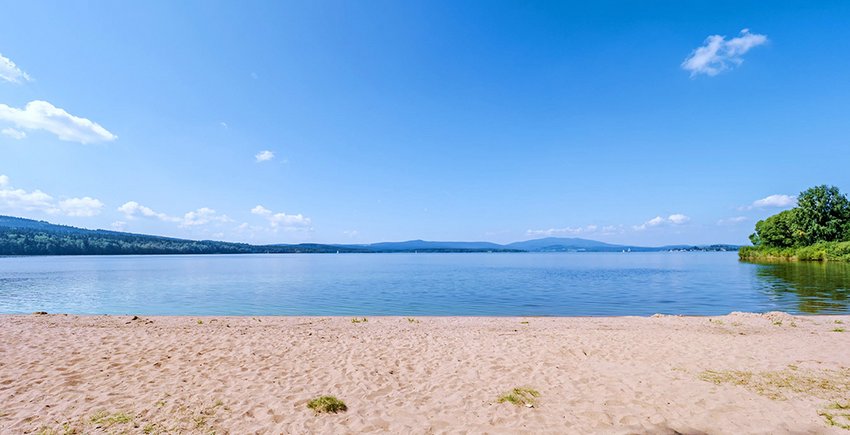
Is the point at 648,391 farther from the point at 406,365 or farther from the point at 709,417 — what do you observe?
the point at 406,365

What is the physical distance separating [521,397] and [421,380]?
2.61 metres

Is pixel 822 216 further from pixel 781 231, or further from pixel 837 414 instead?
pixel 837 414

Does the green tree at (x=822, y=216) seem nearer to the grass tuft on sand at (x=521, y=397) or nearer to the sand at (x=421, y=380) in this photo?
the sand at (x=421, y=380)

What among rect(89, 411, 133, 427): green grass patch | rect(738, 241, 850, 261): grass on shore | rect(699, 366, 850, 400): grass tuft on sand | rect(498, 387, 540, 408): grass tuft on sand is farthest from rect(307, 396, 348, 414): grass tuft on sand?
rect(738, 241, 850, 261): grass on shore

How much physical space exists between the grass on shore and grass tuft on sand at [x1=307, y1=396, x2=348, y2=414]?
9231 cm

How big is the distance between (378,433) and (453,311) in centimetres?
2112

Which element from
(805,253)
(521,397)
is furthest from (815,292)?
(805,253)

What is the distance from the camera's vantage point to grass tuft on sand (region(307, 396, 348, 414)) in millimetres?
7590

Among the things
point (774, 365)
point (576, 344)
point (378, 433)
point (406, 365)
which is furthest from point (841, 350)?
point (378, 433)

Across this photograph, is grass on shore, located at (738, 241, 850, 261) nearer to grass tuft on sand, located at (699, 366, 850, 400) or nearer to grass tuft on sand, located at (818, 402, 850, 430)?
grass tuft on sand, located at (699, 366, 850, 400)

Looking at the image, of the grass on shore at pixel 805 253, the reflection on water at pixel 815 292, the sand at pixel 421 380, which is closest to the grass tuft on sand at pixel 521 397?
the sand at pixel 421 380

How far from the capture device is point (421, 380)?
32.0 feet

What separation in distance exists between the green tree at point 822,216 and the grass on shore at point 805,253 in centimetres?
466

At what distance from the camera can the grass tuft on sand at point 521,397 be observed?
799cm
